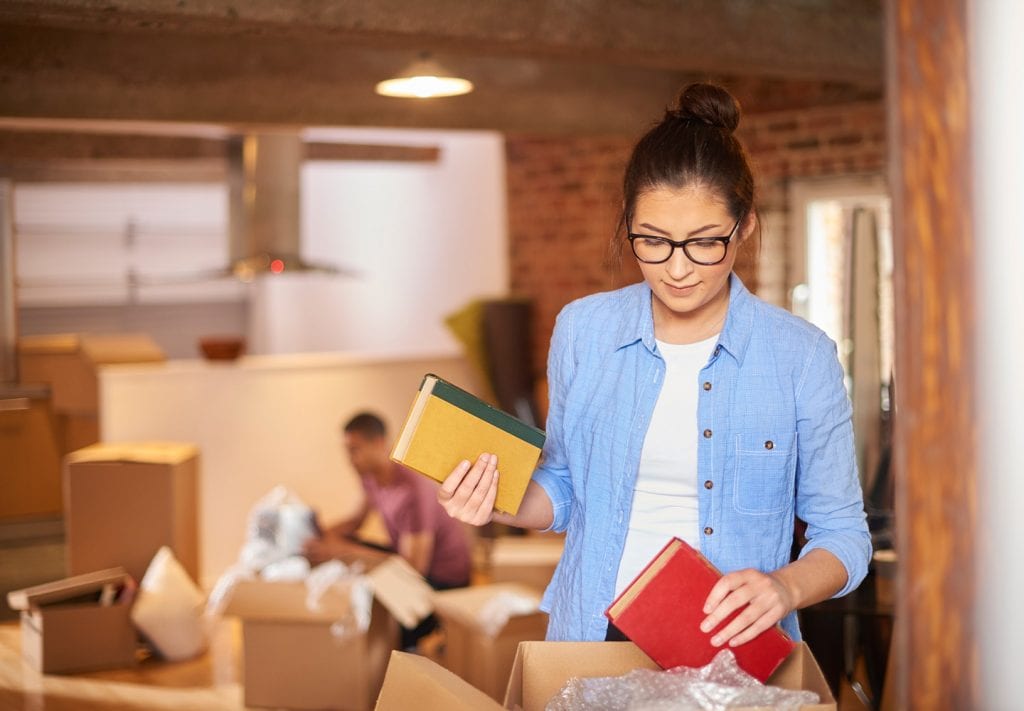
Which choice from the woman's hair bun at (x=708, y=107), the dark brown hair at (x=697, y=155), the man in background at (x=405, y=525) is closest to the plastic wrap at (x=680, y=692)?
the dark brown hair at (x=697, y=155)

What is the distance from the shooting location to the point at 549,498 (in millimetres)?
1712

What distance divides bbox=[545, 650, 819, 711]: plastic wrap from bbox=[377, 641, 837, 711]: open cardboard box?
0.03 m

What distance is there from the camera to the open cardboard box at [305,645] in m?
3.97

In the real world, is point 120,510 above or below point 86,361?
below

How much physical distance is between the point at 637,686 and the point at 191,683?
3462mm

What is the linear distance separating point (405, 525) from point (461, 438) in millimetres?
3324

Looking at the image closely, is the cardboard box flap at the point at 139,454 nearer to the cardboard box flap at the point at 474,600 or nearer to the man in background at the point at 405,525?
the man in background at the point at 405,525

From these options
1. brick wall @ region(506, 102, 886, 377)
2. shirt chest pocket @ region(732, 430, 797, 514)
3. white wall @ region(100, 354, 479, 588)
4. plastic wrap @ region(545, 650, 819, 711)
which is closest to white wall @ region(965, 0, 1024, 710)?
plastic wrap @ region(545, 650, 819, 711)

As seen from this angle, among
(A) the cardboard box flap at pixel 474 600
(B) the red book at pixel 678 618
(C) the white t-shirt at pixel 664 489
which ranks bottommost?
(A) the cardboard box flap at pixel 474 600

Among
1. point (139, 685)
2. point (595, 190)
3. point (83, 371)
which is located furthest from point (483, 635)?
point (83, 371)

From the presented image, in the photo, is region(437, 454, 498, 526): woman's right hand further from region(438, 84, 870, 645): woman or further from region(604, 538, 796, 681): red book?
region(604, 538, 796, 681): red book

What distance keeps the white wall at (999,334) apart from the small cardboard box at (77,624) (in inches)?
160

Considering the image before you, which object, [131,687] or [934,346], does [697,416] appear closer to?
[934,346]

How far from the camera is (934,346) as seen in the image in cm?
97
